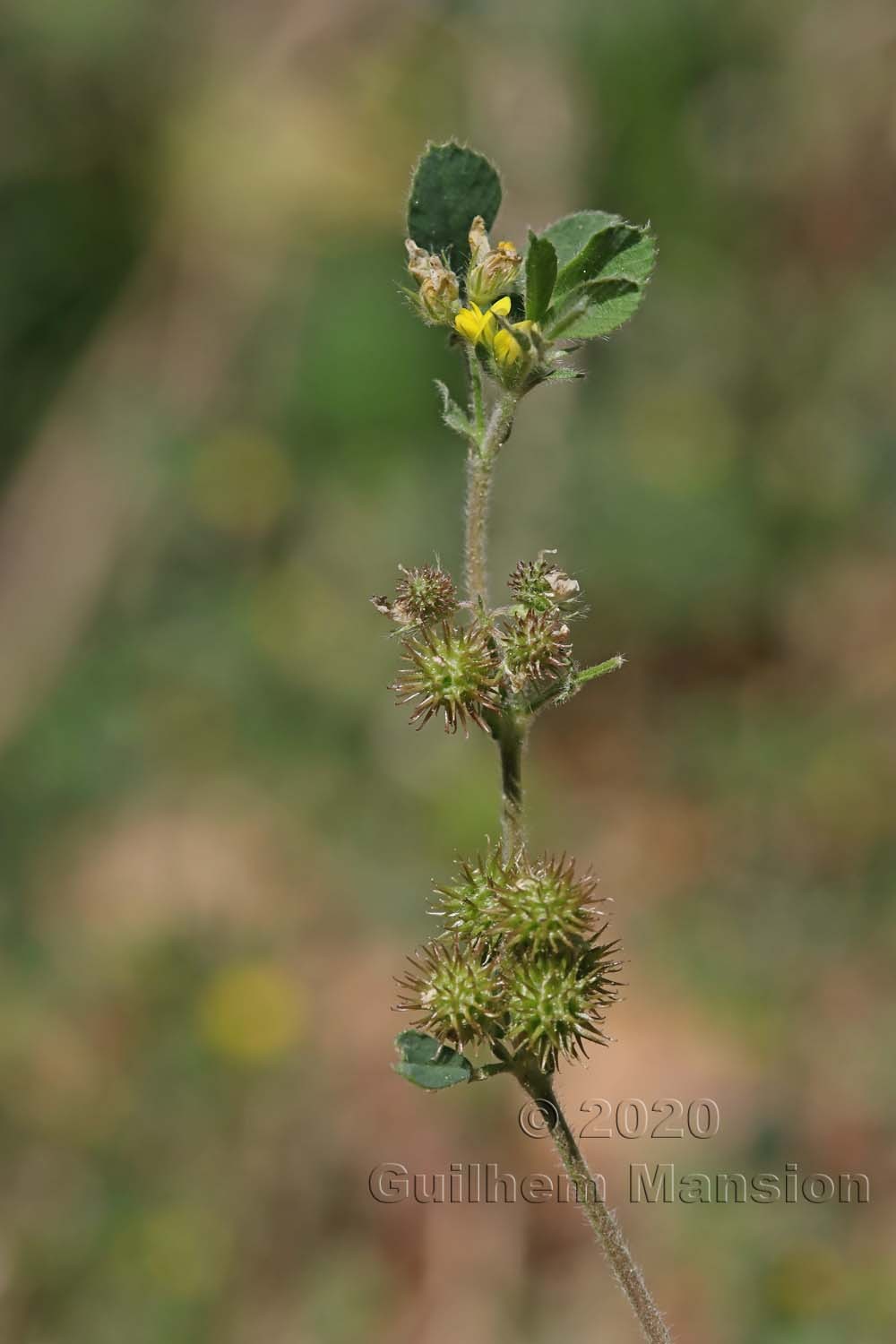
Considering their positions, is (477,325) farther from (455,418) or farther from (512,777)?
(512,777)

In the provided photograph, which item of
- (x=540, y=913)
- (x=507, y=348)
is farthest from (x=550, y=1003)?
(x=507, y=348)

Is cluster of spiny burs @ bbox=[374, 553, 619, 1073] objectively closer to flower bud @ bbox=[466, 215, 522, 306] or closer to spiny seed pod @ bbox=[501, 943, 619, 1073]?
spiny seed pod @ bbox=[501, 943, 619, 1073]

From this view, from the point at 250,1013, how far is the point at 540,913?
11.0ft

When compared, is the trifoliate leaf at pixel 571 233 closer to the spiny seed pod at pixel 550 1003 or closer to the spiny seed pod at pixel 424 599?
the spiny seed pod at pixel 424 599

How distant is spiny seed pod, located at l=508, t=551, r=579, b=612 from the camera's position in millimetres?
1424

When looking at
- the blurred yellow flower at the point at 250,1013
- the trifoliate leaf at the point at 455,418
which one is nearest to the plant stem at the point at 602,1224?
the trifoliate leaf at the point at 455,418

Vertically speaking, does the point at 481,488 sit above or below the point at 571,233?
below

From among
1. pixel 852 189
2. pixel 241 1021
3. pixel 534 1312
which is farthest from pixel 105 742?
pixel 852 189

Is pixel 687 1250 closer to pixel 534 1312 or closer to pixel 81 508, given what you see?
pixel 534 1312

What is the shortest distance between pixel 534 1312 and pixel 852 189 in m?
5.30

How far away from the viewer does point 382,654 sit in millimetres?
5793

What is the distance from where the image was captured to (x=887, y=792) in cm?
509

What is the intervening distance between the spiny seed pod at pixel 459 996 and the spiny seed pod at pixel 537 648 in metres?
0.29

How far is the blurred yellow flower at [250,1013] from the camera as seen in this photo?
176 inches
